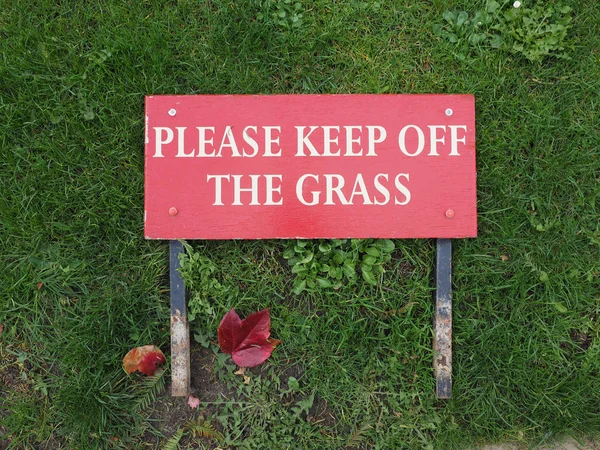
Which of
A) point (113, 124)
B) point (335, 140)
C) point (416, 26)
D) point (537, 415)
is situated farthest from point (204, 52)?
point (537, 415)

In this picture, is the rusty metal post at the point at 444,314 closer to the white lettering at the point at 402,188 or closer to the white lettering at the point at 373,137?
the white lettering at the point at 402,188

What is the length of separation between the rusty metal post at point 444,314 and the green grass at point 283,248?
0.29 feet

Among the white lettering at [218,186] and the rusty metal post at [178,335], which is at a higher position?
the white lettering at [218,186]

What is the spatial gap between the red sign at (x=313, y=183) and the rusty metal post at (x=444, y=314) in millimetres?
124

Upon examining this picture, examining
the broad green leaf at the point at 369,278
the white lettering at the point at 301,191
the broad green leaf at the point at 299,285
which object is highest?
the white lettering at the point at 301,191

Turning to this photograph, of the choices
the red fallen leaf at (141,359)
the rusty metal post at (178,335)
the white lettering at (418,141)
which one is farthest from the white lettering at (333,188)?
the red fallen leaf at (141,359)

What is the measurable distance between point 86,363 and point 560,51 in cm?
308

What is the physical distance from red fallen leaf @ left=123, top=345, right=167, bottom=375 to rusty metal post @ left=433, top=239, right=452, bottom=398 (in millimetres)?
1489

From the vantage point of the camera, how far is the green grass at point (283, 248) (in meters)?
2.42

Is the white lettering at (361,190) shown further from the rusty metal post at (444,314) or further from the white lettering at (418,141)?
the rusty metal post at (444,314)

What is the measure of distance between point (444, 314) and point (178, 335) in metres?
1.38

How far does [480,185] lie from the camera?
8.05 ft

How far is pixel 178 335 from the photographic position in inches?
92.0

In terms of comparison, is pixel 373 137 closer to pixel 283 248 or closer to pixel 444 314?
pixel 283 248
